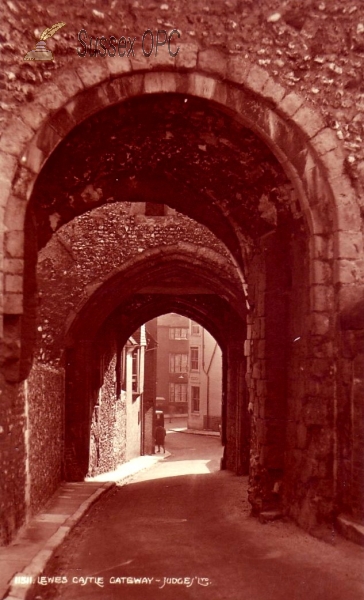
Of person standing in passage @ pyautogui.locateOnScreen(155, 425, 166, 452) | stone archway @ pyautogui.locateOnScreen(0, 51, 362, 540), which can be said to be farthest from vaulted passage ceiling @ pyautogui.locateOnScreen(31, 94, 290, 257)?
person standing in passage @ pyautogui.locateOnScreen(155, 425, 166, 452)

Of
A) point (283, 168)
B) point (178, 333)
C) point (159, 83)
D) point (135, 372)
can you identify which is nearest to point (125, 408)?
point (135, 372)

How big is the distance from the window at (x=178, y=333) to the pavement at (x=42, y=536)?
36.7 meters

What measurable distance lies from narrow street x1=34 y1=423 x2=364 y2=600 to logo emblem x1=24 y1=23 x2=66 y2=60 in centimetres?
473

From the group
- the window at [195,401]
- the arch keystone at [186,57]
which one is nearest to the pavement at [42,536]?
the arch keystone at [186,57]

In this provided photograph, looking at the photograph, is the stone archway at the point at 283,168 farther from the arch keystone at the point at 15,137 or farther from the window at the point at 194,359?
the window at the point at 194,359

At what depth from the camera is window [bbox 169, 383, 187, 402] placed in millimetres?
50469

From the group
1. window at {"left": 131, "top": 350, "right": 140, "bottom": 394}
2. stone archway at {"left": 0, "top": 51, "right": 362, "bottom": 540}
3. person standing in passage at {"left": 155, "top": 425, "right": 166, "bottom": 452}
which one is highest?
stone archway at {"left": 0, "top": 51, "right": 362, "bottom": 540}

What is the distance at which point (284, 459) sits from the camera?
7.79 meters

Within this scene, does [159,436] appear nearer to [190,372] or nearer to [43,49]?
[190,372]

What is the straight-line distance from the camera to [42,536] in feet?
24.7

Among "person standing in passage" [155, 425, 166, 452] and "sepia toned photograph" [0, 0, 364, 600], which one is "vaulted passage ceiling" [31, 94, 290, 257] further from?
"person standing in passage" [155, 425, 166, 452]

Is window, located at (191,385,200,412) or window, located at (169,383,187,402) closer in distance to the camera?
window, located at (191,385,200,412)

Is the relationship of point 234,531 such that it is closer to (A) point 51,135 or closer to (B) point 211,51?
(A) point 51,135

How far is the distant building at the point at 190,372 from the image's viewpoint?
40.5 meters
